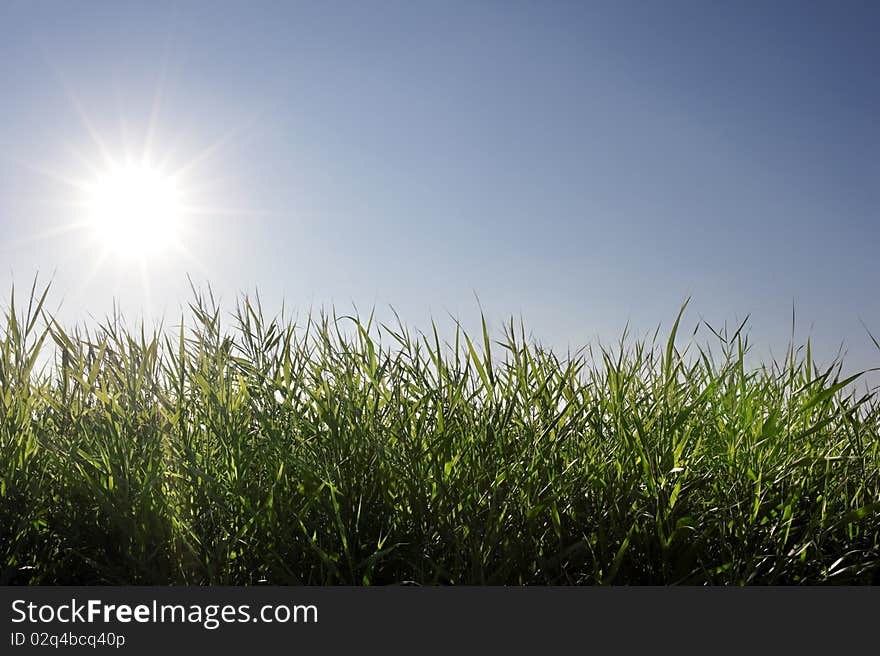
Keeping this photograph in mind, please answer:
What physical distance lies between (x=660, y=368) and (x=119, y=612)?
1.98m

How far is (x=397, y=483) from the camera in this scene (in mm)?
1930

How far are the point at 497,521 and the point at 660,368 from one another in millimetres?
1143

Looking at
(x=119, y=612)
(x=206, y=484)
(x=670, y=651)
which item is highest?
(x=206, y=484)

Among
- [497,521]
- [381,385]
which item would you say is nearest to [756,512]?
[497,521]

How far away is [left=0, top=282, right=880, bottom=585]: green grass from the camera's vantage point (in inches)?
72.6

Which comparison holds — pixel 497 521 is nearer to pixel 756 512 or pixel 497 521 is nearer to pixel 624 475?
pixel 624 475

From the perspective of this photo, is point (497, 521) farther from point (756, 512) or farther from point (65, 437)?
point (65, 437)

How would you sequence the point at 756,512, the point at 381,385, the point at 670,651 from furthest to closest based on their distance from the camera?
the point at 381,385
the point at 756,512
the point at 670,651

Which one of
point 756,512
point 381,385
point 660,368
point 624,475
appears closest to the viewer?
point 756,512

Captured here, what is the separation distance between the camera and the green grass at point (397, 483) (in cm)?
184

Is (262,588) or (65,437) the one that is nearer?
(262,588)

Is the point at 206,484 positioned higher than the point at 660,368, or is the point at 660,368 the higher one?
the point at 660,368

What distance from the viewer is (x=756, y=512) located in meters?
1.82

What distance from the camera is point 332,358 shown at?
2.29 meters
